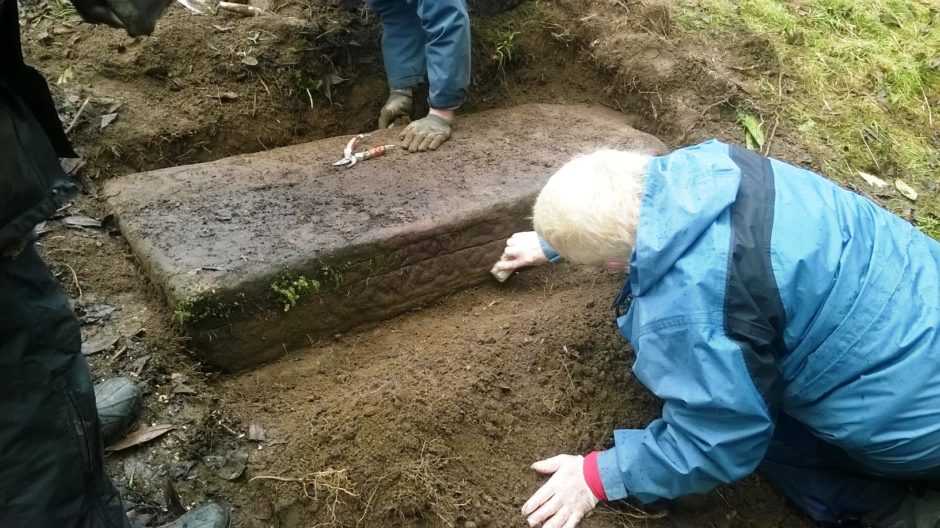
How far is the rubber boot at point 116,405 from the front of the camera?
2236mm

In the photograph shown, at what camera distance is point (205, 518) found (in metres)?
2.09

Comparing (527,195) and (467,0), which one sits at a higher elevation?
(467,0)

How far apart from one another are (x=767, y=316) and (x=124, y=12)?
5.45 ft

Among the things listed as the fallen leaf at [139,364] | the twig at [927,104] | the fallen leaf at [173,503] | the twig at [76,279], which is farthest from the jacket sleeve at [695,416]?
the twig at [927,104]

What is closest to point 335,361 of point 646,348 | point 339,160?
point 339,160

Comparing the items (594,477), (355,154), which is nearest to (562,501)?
(594,477)

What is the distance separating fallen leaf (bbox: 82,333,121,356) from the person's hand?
63.5 inches

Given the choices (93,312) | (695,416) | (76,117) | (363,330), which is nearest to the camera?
(695,416)

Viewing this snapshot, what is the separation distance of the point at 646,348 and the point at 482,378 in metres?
0.83

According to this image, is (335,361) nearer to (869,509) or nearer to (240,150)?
(240,150)

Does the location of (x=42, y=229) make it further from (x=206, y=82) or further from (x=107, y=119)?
(x=206, y=82)

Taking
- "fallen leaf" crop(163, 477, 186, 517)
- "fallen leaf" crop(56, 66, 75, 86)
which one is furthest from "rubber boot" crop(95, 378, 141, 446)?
"fallen leaf" crop(56, 66, 75, 86)

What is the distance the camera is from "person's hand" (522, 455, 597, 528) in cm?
217

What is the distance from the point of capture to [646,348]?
6.18 ft
